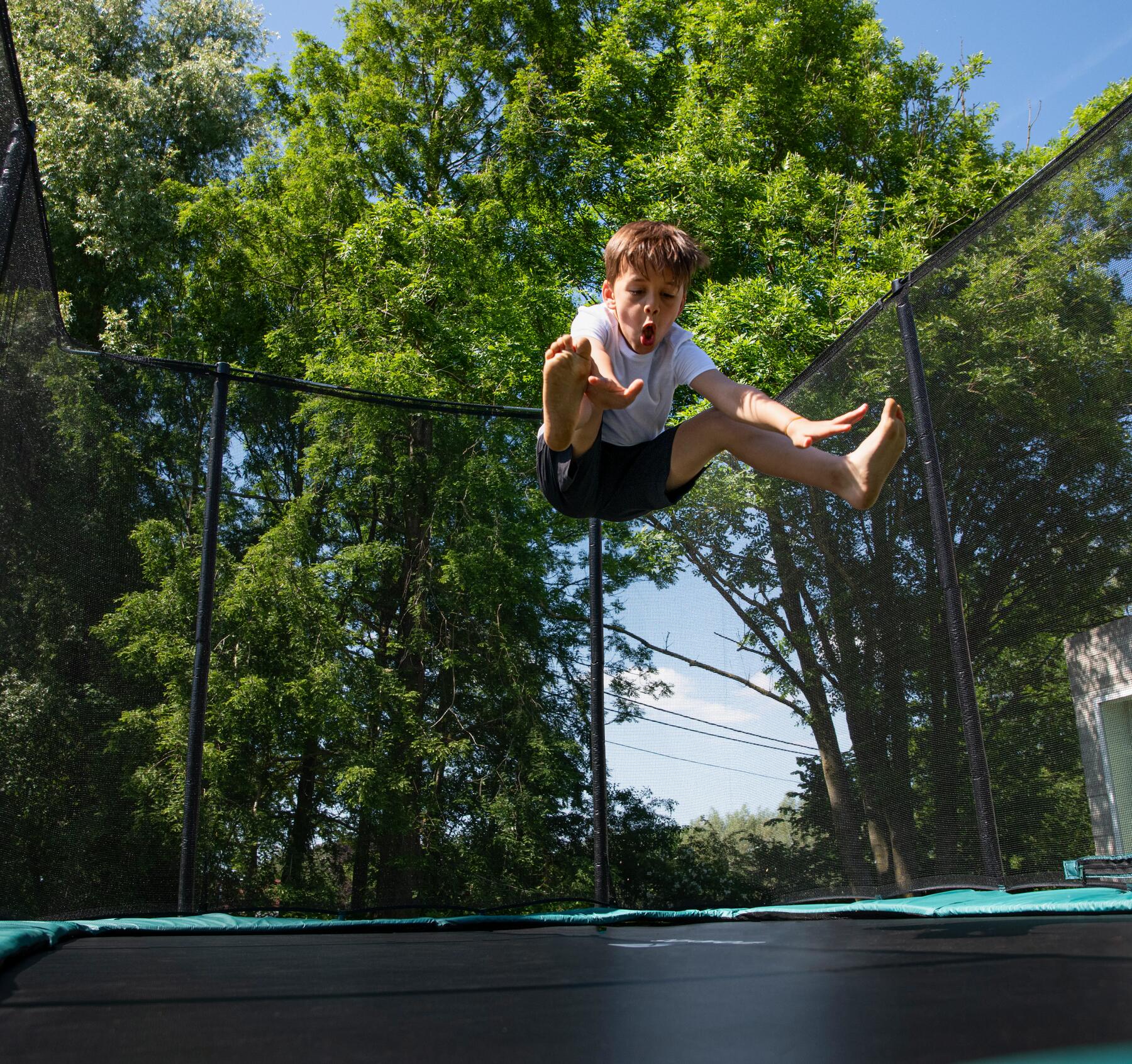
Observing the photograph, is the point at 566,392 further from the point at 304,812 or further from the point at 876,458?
the point at 304,812

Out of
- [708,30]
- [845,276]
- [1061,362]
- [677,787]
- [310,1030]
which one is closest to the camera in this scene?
[310,1030]

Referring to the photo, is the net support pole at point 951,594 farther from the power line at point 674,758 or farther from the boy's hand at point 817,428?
the boy's hand at point 817,428

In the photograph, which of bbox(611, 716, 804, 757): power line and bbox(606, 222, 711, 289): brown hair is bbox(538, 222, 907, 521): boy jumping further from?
bbox(611, 716, 804, 757): power line

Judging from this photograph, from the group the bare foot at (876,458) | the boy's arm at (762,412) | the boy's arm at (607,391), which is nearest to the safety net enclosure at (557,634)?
the bare foot at (876,458)

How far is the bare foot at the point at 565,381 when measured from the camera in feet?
4.75

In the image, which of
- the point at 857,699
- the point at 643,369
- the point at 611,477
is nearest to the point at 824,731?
the point at 857,699

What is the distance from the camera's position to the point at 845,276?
228 inches

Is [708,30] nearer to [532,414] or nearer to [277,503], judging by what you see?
[532,414]

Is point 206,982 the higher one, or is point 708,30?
point 708,30

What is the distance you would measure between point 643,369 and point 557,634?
64.5 inches

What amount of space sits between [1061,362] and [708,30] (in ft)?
19.9

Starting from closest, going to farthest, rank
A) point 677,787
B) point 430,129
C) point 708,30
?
1. point 677,787
2. point 708,30
3. point 430,129

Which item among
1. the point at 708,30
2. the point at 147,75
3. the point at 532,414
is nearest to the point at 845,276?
the point at 708,30

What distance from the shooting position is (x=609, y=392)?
149 cm
